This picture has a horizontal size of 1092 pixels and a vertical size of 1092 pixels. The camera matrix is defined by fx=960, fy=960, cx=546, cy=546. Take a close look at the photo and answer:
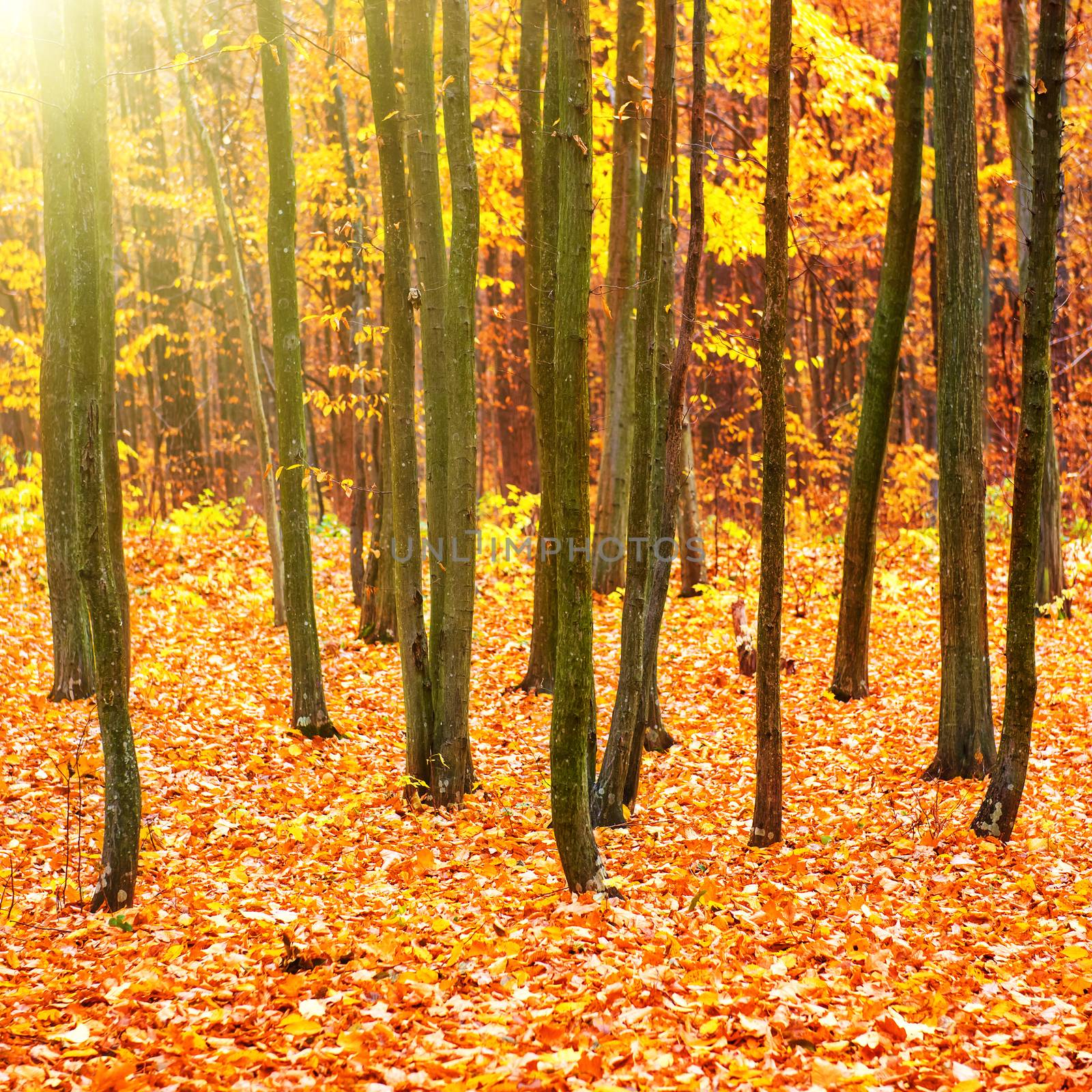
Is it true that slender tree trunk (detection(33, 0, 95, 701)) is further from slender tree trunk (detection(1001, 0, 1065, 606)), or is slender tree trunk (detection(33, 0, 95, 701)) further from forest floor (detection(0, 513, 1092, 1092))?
slender tree trunk (detection(1001, 0, 1065, 606))

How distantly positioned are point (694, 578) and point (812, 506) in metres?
5.28

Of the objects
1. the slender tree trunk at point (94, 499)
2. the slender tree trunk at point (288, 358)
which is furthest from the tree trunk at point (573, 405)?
the slender tree trunk at point (288, 358)

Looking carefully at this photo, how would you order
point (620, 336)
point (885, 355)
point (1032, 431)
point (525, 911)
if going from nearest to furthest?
point (525, 911) < point (1032, 431) < point (885, 355) < point (620, 336)

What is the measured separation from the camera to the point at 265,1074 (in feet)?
12.1

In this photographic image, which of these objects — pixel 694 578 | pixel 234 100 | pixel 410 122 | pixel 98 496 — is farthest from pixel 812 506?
pixel 98 496

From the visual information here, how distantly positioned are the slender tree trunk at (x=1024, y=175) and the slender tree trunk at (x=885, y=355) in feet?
6.15

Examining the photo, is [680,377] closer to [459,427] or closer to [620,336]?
[459,427]

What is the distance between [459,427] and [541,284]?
116cm

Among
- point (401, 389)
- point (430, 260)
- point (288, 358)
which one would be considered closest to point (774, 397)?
point (430, 260)

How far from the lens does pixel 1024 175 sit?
10344mm

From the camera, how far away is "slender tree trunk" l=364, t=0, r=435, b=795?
6.62m

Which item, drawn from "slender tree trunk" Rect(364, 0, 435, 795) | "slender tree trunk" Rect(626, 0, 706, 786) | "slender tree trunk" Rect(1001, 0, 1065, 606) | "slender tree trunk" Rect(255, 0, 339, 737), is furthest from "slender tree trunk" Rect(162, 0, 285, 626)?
"slender tree trunk" Rect(1001, 0, 1065, 606)

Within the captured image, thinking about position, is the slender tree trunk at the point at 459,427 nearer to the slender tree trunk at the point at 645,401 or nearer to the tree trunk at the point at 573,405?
the slender tree trunk at the point at 645,401

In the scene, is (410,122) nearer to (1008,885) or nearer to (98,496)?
(98,496)
